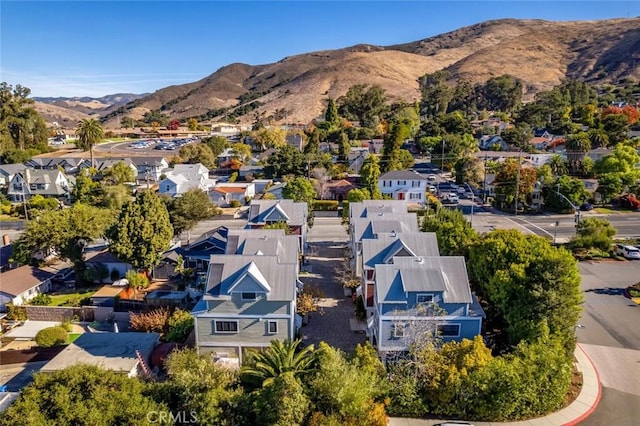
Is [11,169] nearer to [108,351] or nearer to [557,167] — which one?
[108,351]

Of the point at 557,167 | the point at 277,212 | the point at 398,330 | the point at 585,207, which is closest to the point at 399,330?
the point at 398,330

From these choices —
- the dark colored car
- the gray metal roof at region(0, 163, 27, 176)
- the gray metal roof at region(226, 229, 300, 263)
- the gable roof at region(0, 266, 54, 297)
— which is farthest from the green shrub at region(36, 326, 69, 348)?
the gray metal roof at region(0, 163, 27, 176)

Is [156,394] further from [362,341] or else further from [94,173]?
[94,173]

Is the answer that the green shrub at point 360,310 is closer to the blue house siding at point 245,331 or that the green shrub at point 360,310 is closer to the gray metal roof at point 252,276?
the blue house siding at point 245,331

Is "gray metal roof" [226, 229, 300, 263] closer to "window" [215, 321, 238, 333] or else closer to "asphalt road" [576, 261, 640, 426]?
"window" [215, 321, 238, 333]

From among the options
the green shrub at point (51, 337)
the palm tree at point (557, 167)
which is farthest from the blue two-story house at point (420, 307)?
the palm tree at point (557, 167)

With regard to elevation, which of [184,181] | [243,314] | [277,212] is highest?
[184,181]
